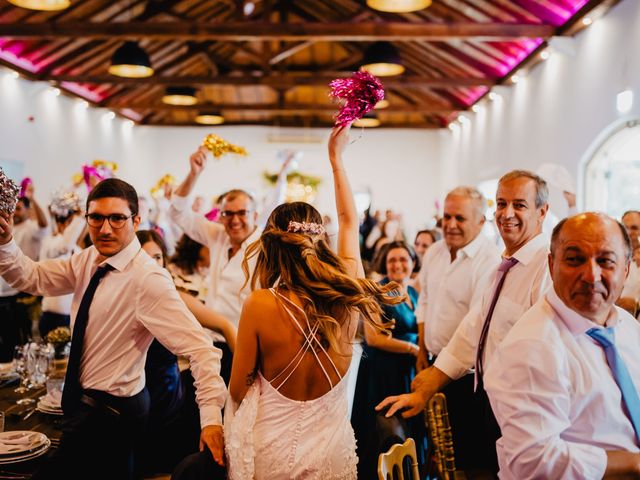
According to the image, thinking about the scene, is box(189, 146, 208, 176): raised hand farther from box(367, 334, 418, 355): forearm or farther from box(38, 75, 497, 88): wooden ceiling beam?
box(38, 75, 497, 88): wooden ceiling beam

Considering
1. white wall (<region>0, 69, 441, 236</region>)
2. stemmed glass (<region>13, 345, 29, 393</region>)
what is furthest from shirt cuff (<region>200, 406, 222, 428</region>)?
white wall (<region>0, 69, 441, 236</region>)

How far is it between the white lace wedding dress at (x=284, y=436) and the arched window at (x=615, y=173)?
5584 mm

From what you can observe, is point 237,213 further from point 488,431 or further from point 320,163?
point 320,163

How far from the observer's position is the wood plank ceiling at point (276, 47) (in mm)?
7918

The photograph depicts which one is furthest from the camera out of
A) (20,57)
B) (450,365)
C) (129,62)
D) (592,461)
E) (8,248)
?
(20,57)

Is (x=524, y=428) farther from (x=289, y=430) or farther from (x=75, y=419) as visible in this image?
(x=75, y=419)

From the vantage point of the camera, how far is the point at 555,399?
1.48 metres

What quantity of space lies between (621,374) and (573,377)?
5.2 inches

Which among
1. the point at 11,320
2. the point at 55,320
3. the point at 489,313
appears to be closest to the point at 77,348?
the point at 489,313

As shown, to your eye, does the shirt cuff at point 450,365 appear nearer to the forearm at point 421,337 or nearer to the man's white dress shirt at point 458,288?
the man's white dress shirt at point 458,288

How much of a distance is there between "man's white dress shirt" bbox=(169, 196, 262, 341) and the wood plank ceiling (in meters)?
4.90

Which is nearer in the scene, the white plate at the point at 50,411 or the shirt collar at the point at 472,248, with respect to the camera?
the white plate at the point at 50,411

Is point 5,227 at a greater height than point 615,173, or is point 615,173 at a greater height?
point 615,173

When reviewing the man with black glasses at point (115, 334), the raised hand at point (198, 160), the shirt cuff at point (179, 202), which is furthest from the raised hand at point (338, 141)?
the shirt cuff at point (179, 202)
